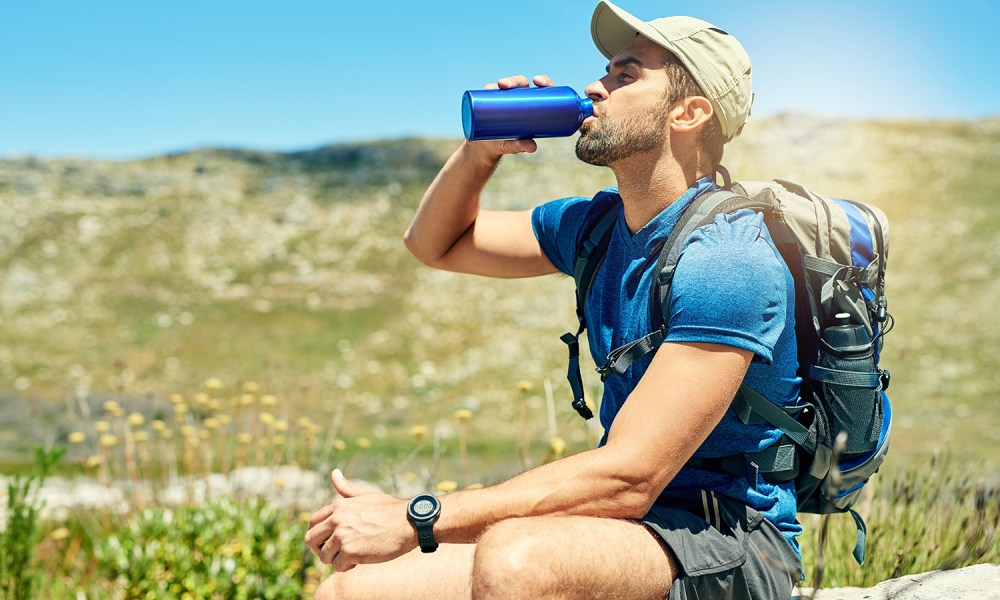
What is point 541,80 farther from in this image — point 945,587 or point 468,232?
point 945,587

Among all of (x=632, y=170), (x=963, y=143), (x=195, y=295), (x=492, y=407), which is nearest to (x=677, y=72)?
(x=632, y=170)

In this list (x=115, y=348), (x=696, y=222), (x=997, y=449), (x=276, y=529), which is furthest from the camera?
(x=115, y=348)

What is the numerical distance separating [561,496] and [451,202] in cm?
191

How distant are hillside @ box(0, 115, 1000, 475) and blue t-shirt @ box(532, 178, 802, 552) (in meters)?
14.7

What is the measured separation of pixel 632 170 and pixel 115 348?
28834mm

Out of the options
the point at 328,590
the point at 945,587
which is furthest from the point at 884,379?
the point at 328,590

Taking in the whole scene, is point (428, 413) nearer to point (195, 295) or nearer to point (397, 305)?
point (397, 305)

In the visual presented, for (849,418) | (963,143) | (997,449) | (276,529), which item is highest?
(963,143)

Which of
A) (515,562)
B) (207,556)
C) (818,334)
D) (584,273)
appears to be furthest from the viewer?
(207,556)

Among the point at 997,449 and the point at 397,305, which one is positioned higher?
the point at 397,305

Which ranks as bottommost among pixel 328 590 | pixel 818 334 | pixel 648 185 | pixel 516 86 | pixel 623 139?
pixel 328 590

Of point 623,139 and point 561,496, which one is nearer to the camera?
point 561,496

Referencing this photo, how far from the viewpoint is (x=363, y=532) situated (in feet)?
9.23

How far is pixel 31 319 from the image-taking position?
100 ft
